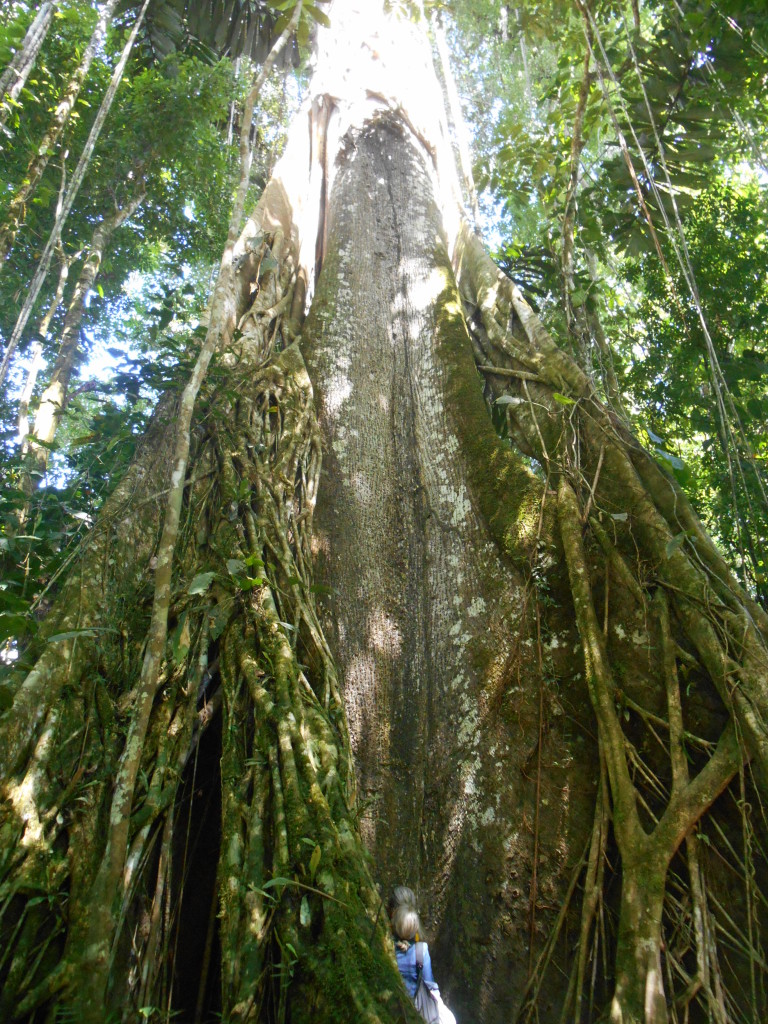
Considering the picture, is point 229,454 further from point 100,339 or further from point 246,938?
point 100,339

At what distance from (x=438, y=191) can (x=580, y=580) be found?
3514mm

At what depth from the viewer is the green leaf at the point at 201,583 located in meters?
1.97

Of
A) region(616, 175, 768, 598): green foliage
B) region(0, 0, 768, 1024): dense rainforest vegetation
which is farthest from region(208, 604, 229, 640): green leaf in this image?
region(616, 175, 768, 598): green foliage

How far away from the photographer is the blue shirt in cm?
182

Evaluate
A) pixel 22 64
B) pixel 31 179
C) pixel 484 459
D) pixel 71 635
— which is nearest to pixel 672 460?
pixel 484 459

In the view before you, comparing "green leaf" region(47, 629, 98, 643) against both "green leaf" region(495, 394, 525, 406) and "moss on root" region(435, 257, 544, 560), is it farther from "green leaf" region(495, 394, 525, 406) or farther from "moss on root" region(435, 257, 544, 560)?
"green leaf" region(495, 394, 525, 406)

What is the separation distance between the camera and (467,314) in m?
3.72

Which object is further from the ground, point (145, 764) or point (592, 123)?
point (592, 123)

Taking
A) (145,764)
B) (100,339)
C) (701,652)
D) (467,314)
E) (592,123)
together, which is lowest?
(145,764)

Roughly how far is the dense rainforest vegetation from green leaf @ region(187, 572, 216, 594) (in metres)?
0.03

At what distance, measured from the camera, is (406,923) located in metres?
1.89

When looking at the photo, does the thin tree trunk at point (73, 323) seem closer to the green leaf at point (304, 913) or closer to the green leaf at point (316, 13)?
the green leaf at point (316, 13)

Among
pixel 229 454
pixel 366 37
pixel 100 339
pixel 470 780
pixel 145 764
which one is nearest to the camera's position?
pixel 145 764

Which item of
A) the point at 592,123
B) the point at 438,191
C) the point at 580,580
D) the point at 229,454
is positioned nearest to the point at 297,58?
the point at 438,191
